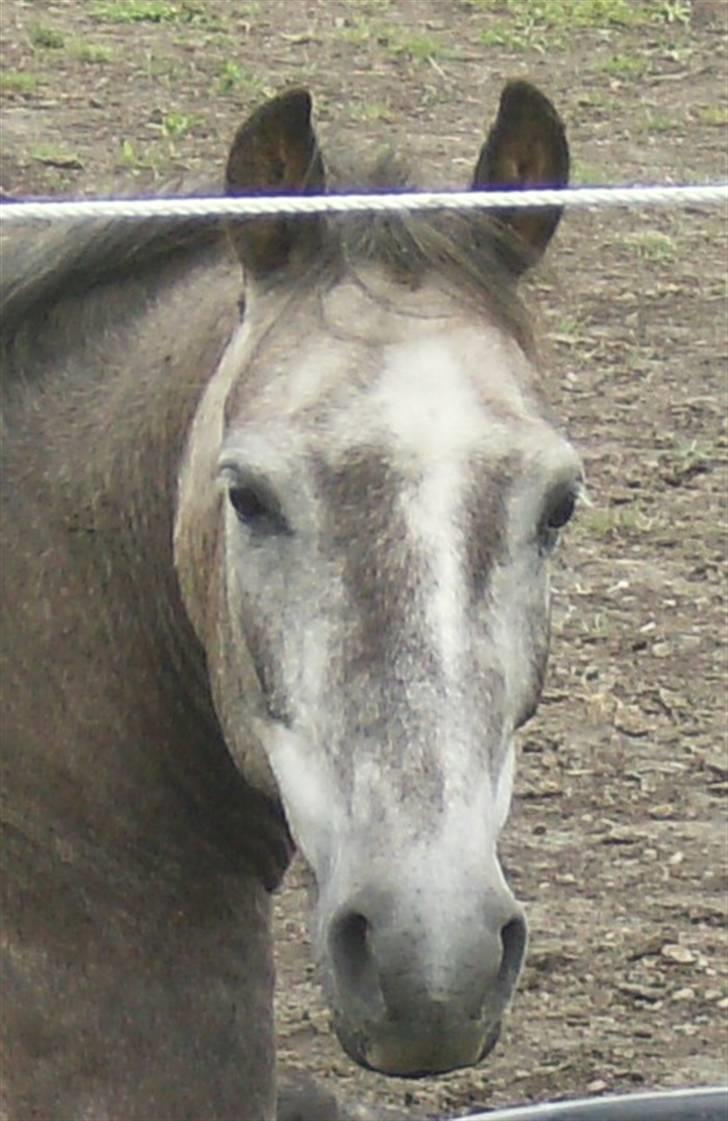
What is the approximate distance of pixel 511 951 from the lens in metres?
2.25

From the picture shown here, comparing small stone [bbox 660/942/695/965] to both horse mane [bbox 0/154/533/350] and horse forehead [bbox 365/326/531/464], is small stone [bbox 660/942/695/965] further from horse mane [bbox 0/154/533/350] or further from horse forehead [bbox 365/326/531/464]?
horse forehead [bbox 365/326/531/464]

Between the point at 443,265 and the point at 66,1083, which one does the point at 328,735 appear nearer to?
the point at 443,265

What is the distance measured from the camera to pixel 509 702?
2.35 metres

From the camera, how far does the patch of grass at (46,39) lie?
8.55 metres

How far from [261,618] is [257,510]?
11 cm

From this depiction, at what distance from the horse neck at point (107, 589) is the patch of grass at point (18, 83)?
17.8 feet

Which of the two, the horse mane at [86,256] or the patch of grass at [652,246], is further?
the patch of grass at [652,246]

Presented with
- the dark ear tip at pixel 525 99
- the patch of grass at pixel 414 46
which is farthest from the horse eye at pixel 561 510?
the patch of grass at pixel 414 46

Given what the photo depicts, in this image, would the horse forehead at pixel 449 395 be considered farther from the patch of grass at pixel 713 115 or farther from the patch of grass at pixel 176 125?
the patch of grass at pixel 713 115

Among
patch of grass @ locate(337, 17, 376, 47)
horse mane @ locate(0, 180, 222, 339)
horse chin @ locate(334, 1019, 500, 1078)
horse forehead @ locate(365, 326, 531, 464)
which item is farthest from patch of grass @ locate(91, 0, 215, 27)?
horse chin @ locate(334, 1019, 500, 1078)

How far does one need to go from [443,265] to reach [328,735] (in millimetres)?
545

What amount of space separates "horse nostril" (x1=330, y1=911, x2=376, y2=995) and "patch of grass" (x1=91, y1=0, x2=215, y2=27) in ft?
23.1

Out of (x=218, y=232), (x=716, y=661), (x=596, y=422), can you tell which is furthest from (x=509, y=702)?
(x=596, y=422)

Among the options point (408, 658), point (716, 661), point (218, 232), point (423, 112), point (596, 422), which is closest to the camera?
point (408, 658)
